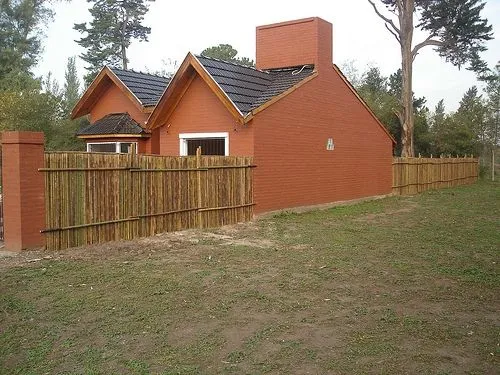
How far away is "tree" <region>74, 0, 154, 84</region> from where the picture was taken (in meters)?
41.5

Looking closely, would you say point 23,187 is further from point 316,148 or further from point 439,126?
point 439,126

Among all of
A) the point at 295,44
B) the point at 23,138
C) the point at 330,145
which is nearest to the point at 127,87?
the point at 295,44

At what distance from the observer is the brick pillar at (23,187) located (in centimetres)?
895

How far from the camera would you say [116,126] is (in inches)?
707

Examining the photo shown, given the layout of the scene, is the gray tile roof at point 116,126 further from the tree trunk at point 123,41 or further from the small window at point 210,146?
the tree trunk at point 123,41

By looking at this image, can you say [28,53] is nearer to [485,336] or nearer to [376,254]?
[376,254]

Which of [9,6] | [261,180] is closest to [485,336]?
A: [261,180]

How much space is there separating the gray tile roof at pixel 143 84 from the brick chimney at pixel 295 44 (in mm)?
4035

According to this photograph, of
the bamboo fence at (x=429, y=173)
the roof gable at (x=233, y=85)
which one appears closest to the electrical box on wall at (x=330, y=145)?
the roof gable at (x=233, y=85)

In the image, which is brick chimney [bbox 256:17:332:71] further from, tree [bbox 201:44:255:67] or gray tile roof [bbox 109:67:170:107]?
tree [bbox 201:44:255:67]

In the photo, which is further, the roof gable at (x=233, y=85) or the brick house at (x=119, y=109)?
the brick house at (x=119, y=109)

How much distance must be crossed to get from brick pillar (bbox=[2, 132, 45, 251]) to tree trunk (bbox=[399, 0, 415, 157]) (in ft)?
76.8

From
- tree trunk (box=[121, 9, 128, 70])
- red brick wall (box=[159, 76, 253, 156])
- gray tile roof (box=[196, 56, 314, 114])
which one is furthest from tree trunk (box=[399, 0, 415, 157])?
tree trunk (box=[121, 9, 128, 70])

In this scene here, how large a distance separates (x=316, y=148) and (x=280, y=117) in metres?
2.38
